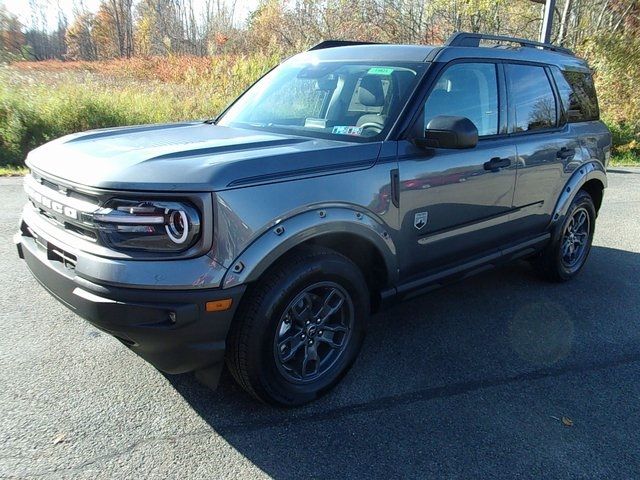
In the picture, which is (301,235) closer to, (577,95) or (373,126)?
(373,126)

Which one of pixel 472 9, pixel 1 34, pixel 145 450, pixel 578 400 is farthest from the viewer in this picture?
pixel 472 9

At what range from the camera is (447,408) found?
2.90 m

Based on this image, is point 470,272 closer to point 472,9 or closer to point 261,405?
point 261,405

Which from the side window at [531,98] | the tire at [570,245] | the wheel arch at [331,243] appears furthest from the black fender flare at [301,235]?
the tire at [570,245]

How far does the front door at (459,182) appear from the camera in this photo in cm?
315

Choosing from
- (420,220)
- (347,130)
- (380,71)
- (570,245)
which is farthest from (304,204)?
(570,245)

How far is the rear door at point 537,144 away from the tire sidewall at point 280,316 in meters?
1.76

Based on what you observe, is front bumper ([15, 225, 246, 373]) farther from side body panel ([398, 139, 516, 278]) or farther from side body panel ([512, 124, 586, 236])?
side body panel ([512, 124, 586, 236])

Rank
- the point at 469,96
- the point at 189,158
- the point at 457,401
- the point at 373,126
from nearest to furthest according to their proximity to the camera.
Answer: the point at 189,158, the point at 457,401, the point at 373,126, the point at 469,96

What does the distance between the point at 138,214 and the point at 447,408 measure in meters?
1.95

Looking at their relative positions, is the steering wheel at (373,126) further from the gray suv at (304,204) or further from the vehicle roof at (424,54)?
the vehicle roof at (424,54)

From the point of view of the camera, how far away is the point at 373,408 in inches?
113

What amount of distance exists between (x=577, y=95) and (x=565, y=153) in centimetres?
73

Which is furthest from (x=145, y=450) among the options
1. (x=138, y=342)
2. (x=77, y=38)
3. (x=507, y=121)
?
(x=77, y=38)
